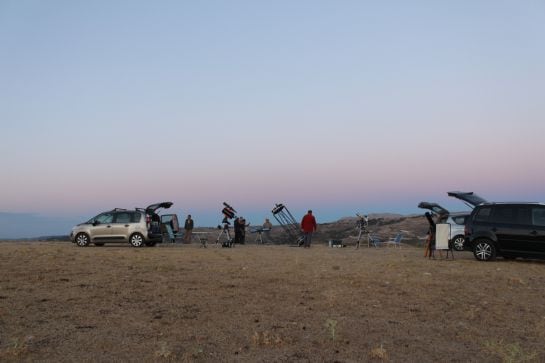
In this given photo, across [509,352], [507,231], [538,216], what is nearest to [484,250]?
[507,231]

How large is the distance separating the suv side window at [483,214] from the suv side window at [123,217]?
1516 cm

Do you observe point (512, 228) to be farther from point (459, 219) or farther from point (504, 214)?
point (459, 219)

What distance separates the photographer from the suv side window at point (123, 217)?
2572 centimetres

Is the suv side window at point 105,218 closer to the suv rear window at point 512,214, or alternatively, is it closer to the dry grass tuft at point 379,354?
the suv rear window at point 512,214

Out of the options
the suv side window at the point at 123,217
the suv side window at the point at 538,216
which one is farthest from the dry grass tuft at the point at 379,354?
the suv side window at the point at 123,217

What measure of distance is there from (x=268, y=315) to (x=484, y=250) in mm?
11800

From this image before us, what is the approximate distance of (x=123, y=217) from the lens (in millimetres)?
25797

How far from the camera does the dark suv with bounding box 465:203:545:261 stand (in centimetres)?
1738

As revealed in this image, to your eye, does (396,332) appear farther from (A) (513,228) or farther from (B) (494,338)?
(A) (513,228)

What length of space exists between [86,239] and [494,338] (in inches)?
851

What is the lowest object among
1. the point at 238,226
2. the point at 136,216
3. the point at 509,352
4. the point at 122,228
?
the point at 509,352

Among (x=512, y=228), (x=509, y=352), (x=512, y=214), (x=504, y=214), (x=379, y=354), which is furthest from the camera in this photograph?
(x=504, y=214)

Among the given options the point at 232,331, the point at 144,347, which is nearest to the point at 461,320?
the point at 232,331

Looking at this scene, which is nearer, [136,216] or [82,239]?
[136,216]
